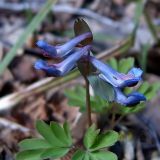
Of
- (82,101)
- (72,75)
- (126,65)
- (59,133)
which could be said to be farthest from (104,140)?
(72,75)

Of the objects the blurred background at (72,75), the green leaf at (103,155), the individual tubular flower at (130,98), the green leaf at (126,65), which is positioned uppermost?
the individual tubular flower at (130,98)

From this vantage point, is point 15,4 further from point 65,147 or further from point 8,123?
point 65,147

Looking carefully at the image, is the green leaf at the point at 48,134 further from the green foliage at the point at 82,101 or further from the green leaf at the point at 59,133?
the green foliage at the point at 82,101

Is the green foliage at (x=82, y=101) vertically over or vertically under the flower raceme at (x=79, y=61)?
under

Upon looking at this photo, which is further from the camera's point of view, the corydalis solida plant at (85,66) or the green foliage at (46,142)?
the green foliage at (46,142)

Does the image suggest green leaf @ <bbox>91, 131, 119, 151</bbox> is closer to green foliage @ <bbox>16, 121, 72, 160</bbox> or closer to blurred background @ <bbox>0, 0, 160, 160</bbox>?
green foliage @ <bbox>16, 121, 72, 160</bbox>

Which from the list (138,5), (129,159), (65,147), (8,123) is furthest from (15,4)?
(65,147)

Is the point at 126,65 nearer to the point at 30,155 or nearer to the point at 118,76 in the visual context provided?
the point at 118,76

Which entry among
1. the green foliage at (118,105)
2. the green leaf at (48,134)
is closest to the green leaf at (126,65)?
the green foliage at (118,105)
